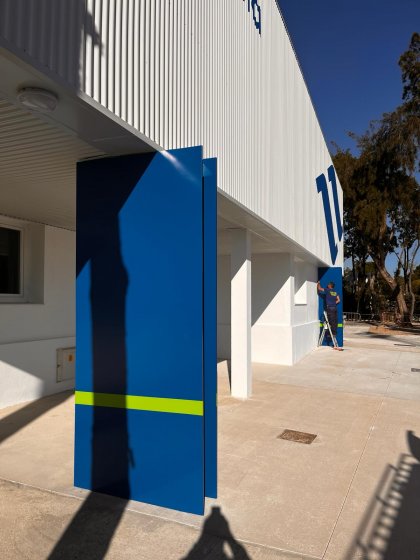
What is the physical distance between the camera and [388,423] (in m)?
6.29

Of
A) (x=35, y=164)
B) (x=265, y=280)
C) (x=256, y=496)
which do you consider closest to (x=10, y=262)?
(x=35, y=164)

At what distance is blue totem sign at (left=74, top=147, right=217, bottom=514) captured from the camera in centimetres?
367

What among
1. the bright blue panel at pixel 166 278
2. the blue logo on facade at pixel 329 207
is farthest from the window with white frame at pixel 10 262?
the blue logo on facade at pixel 329 207

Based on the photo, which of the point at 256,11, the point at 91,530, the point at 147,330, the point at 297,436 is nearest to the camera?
the point at 91,530

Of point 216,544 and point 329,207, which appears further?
point 329,207

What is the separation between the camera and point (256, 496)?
13.0 ft

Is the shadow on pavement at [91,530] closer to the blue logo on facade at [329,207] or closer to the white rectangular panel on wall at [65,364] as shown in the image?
the white rectangular panel on wall at [65,364]

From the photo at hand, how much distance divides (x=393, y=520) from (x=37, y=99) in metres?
4.08

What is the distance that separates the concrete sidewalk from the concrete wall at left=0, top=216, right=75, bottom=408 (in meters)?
0.39

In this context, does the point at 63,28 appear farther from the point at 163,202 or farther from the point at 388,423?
the point at 388,423

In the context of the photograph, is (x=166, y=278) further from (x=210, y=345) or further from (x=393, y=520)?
(x=393, y=520)

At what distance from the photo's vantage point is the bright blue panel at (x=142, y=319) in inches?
145

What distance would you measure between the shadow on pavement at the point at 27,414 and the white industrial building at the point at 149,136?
23 cm

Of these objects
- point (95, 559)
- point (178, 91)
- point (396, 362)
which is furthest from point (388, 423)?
point (396, 362)
